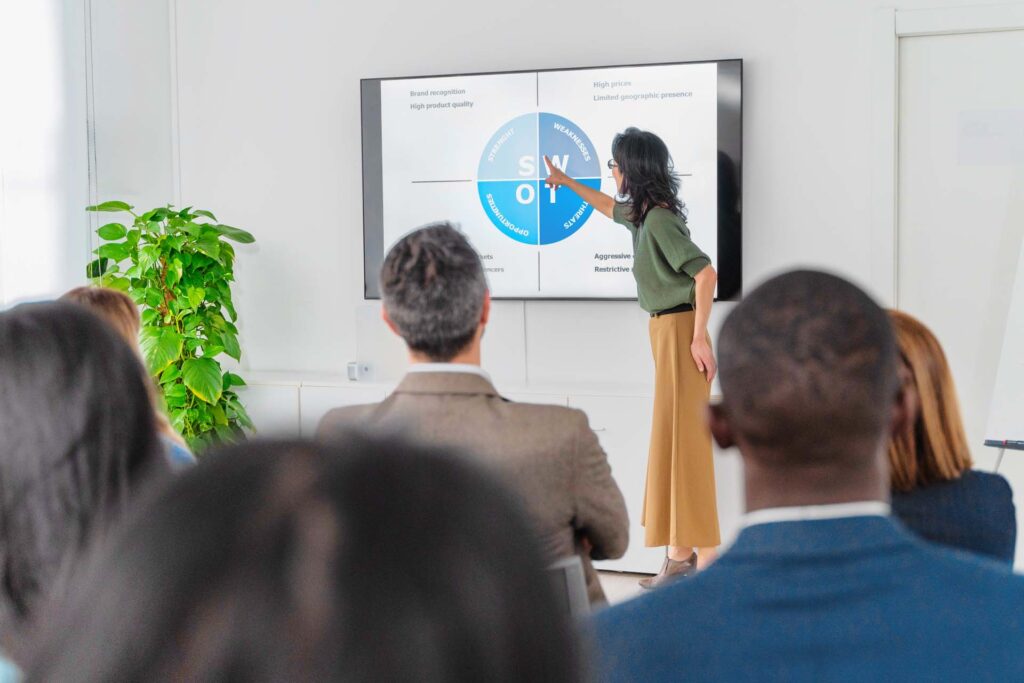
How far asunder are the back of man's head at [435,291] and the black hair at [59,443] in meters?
1.05

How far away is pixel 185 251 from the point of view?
5270 mm

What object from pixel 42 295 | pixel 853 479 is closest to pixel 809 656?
pixel 853 479

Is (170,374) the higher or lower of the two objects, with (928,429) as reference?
lower

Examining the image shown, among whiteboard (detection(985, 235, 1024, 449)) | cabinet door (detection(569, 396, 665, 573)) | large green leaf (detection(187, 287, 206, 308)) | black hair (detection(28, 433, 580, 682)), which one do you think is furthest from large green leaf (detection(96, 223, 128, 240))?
black hair (detection(28, 433, 580, 682))

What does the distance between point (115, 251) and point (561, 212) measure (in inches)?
85.2

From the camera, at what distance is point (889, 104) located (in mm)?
4742

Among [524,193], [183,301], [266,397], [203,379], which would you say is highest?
[524,193]

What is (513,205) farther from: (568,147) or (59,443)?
(59,443)

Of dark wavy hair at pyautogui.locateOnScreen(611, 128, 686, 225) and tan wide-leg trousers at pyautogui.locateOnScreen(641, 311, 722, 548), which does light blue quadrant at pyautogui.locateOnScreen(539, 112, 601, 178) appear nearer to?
dark wavy hair at pyautogui.locateOnScreen(611, 128, 686, 225)

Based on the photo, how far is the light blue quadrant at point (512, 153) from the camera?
524cm

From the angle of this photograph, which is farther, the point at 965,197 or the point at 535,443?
the point at 965,197

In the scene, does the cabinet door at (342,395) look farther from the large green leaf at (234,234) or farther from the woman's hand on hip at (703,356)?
the woman's hand on hip at (703,356)

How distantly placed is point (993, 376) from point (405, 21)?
3324mm

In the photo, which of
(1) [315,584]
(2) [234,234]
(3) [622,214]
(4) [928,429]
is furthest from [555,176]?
(1) [315,584]
